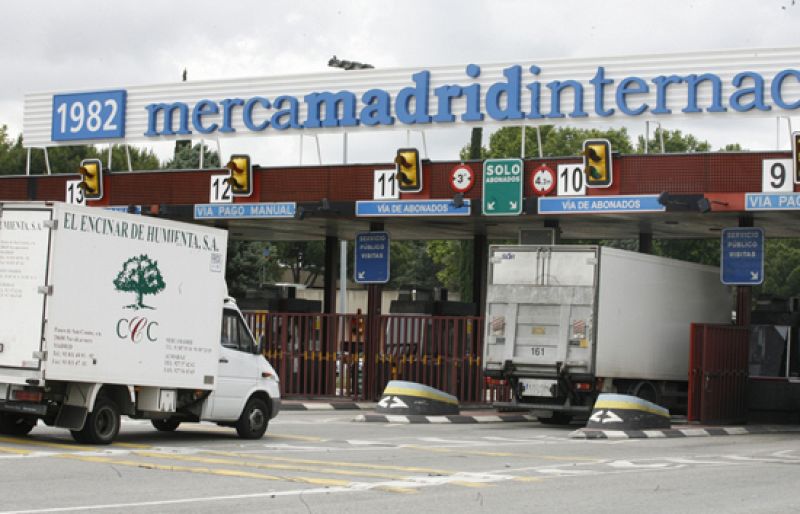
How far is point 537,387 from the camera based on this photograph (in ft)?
83.6

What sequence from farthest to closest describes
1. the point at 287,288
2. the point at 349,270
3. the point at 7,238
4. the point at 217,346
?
the point at 349,270
the point at 287,288
the point at 217,346
the point at 7,238

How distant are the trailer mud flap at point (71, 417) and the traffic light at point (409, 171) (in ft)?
42.4

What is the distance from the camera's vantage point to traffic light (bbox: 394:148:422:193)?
29.5 m

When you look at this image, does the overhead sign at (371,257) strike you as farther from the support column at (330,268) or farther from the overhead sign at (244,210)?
the support column at (330,268)

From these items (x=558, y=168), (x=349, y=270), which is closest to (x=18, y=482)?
(x=558, y=168)

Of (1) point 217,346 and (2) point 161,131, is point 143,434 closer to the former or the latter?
(1) point 217,346

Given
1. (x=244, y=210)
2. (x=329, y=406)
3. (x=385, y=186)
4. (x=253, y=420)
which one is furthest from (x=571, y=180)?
(x=253, y=420)

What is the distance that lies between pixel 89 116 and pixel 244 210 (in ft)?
23.4

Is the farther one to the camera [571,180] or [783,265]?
[783,265]

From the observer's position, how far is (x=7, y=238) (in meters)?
17.5

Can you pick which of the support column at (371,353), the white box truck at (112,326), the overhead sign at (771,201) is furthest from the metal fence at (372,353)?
the white box truck at (112,326)

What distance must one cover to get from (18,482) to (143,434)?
23.8 feet

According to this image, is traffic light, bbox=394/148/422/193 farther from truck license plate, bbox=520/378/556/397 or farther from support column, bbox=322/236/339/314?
support column, bbox=322/236/339/314

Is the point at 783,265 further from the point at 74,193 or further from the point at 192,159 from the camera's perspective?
the point at 74,193
